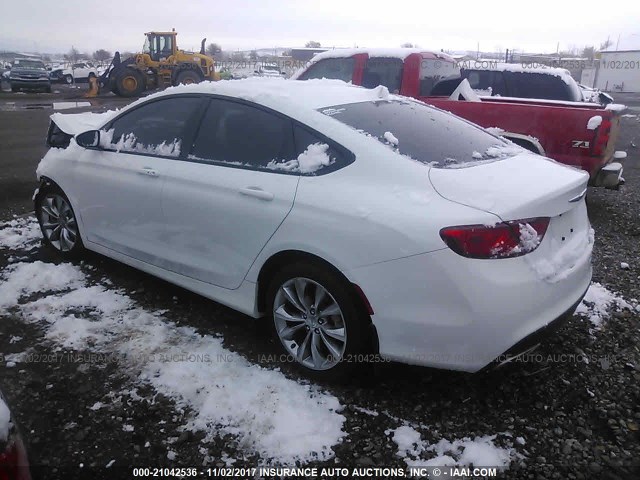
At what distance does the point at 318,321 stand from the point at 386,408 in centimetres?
60

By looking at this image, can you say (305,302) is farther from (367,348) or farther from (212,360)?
(212,360)

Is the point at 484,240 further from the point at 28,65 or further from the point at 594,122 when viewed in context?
the point at 28,65

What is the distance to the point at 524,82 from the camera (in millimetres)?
8547

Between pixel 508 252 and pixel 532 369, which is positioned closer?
pixel 508 252

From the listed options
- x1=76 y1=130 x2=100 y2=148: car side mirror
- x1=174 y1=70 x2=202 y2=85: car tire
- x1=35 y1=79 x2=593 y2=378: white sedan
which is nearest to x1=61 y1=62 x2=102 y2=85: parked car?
x1=174 y1=70 x2=202 y2=85: car tire

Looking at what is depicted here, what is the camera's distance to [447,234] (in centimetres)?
239

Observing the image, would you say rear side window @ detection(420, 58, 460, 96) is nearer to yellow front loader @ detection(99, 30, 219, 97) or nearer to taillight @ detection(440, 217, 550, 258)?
taillight @ detection(440, 217, 550, 258)

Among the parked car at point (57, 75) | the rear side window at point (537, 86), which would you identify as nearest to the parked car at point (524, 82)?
the rear side window at point (537, 86)

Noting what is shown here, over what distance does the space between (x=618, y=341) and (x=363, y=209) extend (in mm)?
2144

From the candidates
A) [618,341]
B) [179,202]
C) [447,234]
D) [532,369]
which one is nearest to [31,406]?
[179,202]

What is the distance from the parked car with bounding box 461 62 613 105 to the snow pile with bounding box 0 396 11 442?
8.14 meters

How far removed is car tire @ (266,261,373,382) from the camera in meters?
2.72

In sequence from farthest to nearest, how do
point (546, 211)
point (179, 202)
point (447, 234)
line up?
point (179, 202)
point (546, 211)
point (447, 234)

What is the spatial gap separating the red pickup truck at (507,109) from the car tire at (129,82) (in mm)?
19107
